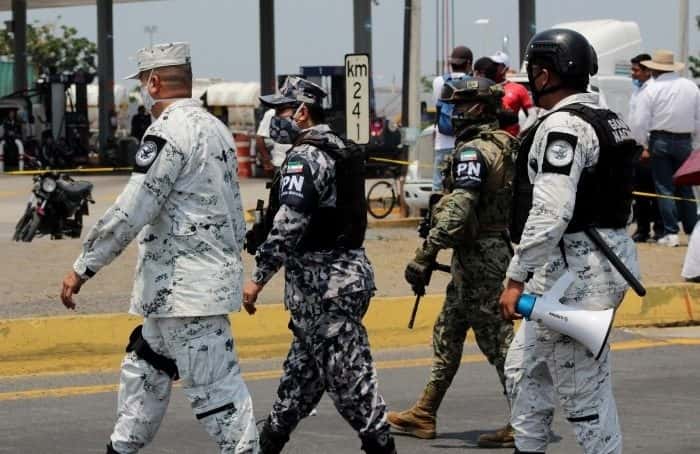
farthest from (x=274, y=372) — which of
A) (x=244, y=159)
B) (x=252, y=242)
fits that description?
(x=244, y=159)

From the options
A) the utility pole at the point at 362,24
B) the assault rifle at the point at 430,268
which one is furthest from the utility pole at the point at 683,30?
the assault rifle at the point at 430,268

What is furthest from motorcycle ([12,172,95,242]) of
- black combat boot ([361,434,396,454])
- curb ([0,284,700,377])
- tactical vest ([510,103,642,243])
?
tactical vest ([510,103,642,243])

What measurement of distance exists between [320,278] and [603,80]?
717 inches

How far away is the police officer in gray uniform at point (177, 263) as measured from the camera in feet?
20.0

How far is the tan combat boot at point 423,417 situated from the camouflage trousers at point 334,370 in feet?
4.00

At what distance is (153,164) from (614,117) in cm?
180

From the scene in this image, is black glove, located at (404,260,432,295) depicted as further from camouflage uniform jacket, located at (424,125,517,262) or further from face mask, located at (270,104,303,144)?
face mask, located at (270,104,303,144)

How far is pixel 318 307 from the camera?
6.92 metres

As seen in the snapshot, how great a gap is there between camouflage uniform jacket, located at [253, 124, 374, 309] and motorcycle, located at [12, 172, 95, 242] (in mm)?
12211

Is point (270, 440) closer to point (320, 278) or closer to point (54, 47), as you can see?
point (320, 278)

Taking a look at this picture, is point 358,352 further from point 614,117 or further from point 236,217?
point 614,117

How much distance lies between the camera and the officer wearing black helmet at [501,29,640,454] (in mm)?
5867

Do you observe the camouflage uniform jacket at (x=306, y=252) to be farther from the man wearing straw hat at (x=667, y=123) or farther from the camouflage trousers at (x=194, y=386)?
the man wearing straw hat at (x=667, y=123)

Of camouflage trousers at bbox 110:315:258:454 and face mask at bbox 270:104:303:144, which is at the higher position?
face mask at bbox 270:104:303:144
